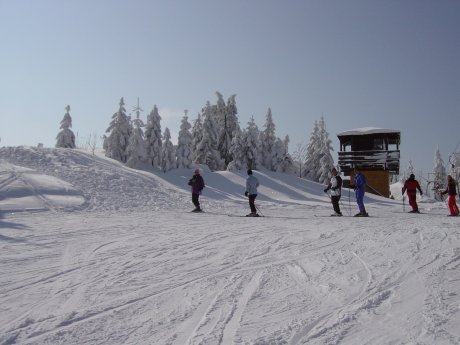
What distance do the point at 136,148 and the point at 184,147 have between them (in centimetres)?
522

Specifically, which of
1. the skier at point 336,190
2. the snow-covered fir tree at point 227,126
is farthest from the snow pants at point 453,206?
the snow-covered fir tree at point 227,126

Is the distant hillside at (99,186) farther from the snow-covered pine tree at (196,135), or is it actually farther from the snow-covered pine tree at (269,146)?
the snow-covered pine tree at (269,146)

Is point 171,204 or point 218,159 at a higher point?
point 218,159

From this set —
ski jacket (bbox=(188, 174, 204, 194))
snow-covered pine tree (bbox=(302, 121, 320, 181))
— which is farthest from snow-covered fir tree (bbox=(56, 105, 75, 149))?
ski jacket (bbox=(188, 174, 204, 194))

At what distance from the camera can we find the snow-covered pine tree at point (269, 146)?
171 ft

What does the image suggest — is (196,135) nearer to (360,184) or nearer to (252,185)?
(252,185)

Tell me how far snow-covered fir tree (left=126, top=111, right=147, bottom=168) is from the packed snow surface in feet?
74.2

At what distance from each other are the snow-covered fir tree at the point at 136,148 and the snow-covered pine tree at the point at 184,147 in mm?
3484

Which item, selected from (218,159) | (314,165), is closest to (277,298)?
(218,159)

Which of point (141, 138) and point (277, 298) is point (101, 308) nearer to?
point (277, 298)

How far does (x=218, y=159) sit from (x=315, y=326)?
45.0 metres

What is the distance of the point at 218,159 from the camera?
48594 millimetres

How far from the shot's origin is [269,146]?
173 ft

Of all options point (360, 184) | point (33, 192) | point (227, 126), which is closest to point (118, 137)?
point (227, 126)
